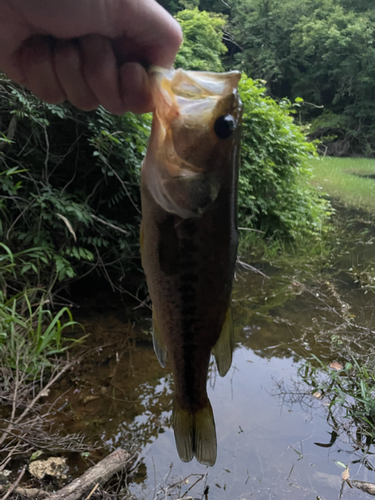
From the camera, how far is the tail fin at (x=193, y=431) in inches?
51.3

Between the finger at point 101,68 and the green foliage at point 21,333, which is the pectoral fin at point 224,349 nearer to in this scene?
the finger at point 101,68

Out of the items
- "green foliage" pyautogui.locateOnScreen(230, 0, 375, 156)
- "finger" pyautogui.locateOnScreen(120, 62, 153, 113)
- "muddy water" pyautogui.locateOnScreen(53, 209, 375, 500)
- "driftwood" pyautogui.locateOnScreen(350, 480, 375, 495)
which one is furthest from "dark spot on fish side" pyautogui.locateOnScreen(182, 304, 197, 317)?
"green foliage" pyautogui.locateOnScreen(230, 0, 375, 156)

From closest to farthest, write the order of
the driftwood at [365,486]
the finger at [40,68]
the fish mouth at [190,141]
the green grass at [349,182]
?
the fish mouth at [190,141] < the finger at [40,68] < the driftwood at [365,486] < the green grass at [349,182]

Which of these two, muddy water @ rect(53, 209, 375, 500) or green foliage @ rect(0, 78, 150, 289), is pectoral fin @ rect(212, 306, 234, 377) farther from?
green foliage @ rect(0, 78, 150, 289)

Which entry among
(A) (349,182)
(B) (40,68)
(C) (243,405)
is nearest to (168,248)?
(B) (40,68)

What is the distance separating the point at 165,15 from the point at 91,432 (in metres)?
2.72

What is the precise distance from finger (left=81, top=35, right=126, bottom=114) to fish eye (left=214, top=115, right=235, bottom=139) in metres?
0.50

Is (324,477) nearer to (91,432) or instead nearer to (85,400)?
(91,432)

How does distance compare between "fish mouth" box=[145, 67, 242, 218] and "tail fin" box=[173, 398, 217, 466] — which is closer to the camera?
"fish mouth" box=[145, 67, 242, 218]

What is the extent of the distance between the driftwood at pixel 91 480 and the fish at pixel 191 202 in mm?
1436

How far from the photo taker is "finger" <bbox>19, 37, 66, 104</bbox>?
4.34 ft

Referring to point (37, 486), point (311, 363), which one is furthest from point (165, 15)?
point (311, 363)

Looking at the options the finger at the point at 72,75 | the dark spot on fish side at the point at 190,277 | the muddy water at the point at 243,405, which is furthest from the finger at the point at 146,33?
the muddy water at the point at 243,405

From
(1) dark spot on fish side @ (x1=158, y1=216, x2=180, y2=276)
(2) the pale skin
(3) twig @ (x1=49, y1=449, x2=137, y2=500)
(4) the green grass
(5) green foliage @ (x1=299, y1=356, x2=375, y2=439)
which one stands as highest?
(2) the pale skin
